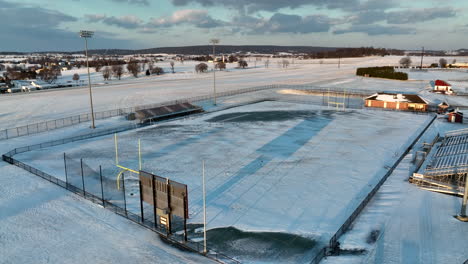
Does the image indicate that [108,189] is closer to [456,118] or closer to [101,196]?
[101,196]

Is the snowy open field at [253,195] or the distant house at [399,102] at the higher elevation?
the distant house at [399,102]

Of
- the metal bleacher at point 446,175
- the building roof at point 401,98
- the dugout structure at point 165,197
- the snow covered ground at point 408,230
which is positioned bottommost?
the snow covered ground at point 408,230

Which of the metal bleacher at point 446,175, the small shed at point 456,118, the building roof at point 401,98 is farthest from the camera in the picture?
the building roof at point 401,98

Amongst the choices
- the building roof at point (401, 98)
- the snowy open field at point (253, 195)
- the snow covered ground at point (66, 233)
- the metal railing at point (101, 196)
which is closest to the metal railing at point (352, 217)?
the snowy open field at point (253, 195)

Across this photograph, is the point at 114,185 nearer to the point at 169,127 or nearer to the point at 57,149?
the point at 57,149

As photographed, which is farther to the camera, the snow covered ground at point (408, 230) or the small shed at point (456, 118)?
the small shed at point (456, 118)

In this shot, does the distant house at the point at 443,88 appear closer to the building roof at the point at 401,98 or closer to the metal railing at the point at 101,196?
the building roof at the point at 401,98

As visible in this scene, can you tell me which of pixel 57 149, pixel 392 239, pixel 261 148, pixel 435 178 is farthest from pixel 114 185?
pixel 435 178
